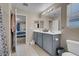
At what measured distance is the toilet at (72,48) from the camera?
1927mm

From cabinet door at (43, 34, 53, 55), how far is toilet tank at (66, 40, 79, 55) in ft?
1.13

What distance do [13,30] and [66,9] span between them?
1.15 metres

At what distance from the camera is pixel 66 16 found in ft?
6.58

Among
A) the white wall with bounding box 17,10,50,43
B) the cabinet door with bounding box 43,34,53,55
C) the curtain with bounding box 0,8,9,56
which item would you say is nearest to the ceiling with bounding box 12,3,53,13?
the white wall with bounding box 17,10,50,43

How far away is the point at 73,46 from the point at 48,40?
0.51 meters

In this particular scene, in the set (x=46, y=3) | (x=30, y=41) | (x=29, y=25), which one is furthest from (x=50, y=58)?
(x=46, y=3)

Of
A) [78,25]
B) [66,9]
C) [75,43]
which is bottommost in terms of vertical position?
[75,43]

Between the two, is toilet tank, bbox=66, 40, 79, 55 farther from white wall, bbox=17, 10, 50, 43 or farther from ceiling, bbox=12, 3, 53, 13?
ceiling, bbox=12, 3, 53, 13

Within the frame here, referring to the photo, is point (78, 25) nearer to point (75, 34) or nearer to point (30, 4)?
point (75, 34)

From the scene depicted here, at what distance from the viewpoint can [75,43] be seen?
1.94 meters

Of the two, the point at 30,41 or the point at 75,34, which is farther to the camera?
the point at 30,41

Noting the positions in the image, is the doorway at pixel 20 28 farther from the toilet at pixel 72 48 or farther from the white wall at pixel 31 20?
the toilet at pixel 72 48

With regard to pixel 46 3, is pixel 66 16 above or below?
below

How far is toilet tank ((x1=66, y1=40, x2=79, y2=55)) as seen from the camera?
1.92 metres
